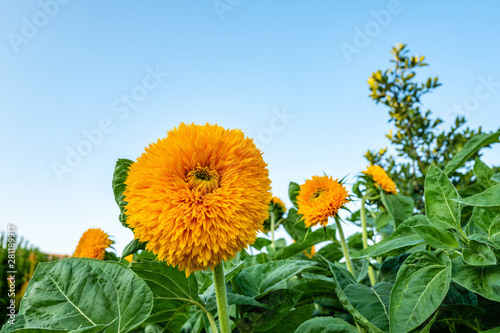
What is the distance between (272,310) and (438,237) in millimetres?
463

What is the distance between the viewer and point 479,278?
830 mm

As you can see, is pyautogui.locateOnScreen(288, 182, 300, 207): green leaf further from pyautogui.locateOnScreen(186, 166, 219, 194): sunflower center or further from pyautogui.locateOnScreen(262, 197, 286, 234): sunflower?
pyautogui.locateOnScreen(186, 166, 219, 194): sunflower center

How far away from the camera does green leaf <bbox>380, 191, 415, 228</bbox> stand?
1474 mm

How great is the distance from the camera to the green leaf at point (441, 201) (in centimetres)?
94

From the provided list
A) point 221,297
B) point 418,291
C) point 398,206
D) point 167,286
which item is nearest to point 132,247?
point 167,286

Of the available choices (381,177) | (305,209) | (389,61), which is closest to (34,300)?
(305,209)

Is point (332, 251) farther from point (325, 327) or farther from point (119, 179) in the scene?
point (119, 179)

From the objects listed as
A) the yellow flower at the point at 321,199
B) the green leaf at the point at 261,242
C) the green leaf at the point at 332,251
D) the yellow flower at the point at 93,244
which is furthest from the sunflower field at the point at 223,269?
the green leaf at the point at 261,242

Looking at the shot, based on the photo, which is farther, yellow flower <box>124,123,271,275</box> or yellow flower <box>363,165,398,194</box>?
yellow flower <box>363,165,398,194</box>

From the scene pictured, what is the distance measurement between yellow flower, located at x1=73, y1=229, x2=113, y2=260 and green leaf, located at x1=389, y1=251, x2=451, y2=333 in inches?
39.7

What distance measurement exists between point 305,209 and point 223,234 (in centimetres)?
76

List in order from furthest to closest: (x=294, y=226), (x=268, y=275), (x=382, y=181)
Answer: (x=294, y=226) < (x=382, y=181) < (x=268, y=275)

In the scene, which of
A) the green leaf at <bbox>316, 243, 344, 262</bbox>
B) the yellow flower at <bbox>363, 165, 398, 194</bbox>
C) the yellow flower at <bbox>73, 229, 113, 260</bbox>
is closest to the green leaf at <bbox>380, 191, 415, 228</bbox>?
the yellow flower at <bbox>363, 165, 398, 194</bbox>

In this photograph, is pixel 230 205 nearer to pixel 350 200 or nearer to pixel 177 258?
pixel 177 258
